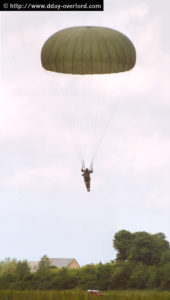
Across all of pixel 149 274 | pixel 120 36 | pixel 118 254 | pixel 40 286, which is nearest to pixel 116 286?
pixel 149 274

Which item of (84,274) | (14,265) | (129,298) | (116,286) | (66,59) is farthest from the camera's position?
(14,265)

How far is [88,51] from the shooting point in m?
35.2

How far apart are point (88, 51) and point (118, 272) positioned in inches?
1370

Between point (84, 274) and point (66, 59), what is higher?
point (66, 59)

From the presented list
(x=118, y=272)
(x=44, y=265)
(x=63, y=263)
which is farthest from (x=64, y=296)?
A: (x=63, y=263)

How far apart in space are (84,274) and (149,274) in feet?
25.2

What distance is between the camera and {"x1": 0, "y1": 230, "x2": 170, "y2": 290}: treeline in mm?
63938

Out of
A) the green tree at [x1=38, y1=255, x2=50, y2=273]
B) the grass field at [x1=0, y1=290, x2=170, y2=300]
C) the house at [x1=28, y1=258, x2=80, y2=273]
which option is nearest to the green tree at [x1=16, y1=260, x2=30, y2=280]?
the green tree at [x1=38, y1=255, x2=50, y2=273]

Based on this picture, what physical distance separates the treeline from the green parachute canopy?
30.9 m

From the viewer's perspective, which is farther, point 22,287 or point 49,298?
point 22,287

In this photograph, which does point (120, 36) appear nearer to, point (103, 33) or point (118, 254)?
point (103, 33)

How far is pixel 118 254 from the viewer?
80.4 meters

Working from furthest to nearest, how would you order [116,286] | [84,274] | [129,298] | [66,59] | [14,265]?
1. [14,265]
2. [84,274]
3. [116,286]
4. [66,59]
5. [129,298]

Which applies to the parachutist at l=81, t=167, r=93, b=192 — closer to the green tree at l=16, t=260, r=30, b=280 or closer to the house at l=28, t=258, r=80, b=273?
the green tree at l=16, t=260, r=30, b=280
